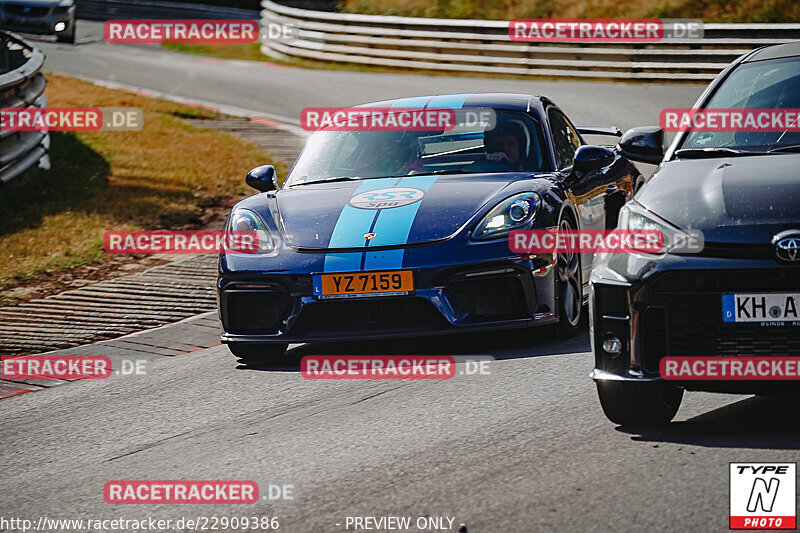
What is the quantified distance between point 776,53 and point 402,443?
2768 millimetres

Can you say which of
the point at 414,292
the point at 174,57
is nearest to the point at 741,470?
the point at 414,292

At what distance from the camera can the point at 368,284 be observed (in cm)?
636

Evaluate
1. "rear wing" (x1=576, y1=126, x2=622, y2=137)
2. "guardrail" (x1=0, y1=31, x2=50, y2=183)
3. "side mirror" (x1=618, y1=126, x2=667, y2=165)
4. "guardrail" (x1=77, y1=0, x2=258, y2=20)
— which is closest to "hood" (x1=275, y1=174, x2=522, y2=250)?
"side mirror" (x1=618, y1=126, x2=667, y2=165)

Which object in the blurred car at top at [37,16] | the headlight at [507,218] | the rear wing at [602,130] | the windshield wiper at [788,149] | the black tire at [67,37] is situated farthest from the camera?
the black tire at [67,37]

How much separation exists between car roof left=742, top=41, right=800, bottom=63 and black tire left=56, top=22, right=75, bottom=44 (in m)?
27.2

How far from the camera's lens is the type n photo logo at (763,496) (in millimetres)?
3836

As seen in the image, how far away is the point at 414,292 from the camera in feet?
20.8

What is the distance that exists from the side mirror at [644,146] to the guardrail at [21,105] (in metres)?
8.42

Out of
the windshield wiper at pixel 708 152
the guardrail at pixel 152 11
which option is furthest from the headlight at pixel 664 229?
the guardrail at pixel 152 11

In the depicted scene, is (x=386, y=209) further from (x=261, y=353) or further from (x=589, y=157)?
(x=589, y=157)

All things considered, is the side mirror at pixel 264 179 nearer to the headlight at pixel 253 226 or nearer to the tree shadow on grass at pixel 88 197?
the headlight at pixel 253 226

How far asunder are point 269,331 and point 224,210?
6191 mm

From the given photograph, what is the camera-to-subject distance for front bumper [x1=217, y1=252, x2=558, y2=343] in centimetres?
634

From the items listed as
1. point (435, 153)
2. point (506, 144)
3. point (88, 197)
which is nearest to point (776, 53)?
point (506, 144)
